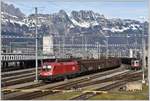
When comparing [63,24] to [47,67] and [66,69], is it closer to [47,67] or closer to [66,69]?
[66,69]

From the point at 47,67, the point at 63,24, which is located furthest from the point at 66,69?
the point at 63,24

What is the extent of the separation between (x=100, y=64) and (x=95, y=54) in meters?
41.8

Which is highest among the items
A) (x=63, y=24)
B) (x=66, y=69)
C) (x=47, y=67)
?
(x=63, y=24)

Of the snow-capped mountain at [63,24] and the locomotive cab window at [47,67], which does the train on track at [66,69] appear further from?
the snow-capped mountain at [63,24]

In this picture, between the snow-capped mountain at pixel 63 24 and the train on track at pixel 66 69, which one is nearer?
the train on track at pixel 66 69

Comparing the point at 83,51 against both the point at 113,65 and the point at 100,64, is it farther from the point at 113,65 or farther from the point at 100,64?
the point at 100,64

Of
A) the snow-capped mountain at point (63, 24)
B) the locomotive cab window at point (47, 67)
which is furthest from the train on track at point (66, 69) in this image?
the snow-capped mountain at point (63, 24)

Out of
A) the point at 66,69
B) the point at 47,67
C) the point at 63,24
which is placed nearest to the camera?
the point at 47,67

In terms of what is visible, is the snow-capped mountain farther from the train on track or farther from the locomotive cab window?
the locomotive cab window

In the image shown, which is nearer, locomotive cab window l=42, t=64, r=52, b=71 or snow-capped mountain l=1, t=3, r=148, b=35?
locomotive cab window l=42, t=64, r=52, b=71

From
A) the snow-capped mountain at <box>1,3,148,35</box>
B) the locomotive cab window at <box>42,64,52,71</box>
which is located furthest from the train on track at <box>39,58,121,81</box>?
the snow-capped mountain at <box>1,3,148,35</box>

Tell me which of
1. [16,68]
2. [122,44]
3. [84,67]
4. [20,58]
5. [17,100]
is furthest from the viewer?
[122,44]

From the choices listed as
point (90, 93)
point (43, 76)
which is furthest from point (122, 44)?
point (90, 93)

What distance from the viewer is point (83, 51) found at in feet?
328
